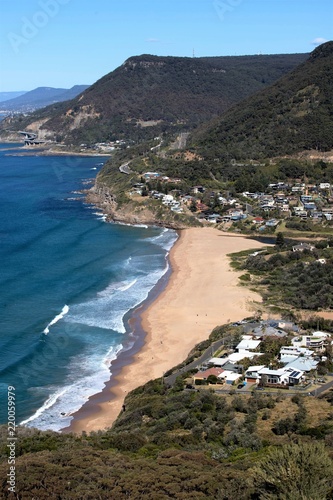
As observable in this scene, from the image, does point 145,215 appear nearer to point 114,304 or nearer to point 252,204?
point 252,204

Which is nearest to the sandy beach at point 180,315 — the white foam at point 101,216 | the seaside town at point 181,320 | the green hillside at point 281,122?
the seaside town at point 181,320

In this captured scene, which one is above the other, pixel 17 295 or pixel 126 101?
pixel 126 101

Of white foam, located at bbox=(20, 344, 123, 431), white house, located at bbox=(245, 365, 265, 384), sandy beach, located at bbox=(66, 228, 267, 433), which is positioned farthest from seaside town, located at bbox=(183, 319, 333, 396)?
white foam, located at bbox=(20, 344, 123, 431)

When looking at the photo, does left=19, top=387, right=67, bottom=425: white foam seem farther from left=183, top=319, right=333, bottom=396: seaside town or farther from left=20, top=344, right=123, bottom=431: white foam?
left=183, top=319, right=333, bottom=396: seaside town

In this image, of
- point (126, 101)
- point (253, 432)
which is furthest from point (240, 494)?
point (126, 101)

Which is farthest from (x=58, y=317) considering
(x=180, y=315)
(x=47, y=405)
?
(x=47, y=405)

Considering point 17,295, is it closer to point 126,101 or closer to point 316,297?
point 316,297
